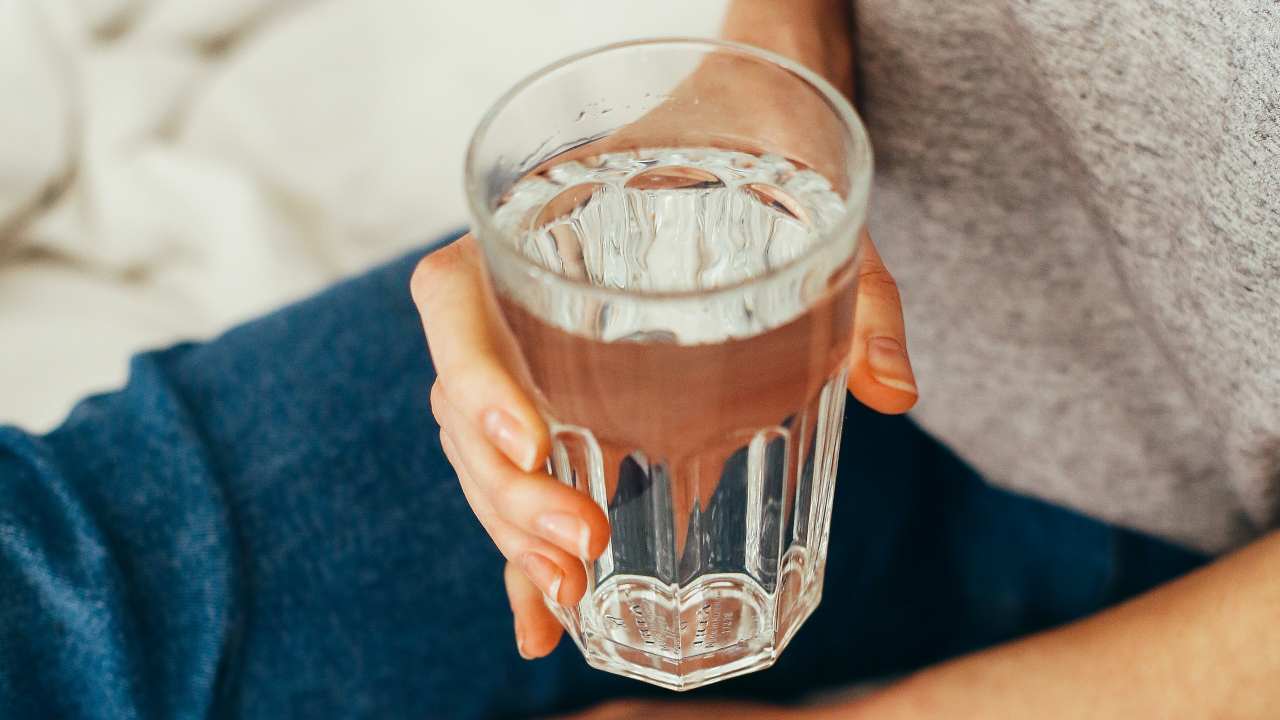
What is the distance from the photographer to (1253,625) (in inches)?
22.8

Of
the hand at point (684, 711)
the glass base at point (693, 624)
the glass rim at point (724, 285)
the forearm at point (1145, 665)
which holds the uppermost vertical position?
the glass rim at point (724, 285)

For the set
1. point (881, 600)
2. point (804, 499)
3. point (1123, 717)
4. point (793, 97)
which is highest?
point (793, 97)

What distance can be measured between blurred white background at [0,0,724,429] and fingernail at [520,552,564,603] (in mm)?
538

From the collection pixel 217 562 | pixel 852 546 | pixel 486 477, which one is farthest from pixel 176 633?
pixel 852 546

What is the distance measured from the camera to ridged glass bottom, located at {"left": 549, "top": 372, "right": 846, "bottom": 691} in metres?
0.44

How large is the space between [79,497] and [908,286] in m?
0.53

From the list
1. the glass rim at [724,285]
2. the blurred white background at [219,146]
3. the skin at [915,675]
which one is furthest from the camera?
the blurred white background at [219,146]

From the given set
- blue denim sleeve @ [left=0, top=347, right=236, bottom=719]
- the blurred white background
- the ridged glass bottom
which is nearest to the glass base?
the ridged glass bottom

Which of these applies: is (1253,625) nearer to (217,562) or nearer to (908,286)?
(908,286)

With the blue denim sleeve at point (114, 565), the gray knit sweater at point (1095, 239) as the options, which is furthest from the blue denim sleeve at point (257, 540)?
the gray knit sweater at point (1095, 239)

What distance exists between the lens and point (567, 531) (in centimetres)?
Answer: 43

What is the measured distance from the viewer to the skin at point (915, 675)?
0.44 meters

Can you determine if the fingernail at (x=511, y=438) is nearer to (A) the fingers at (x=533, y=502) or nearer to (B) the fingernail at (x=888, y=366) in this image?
(A) the fingers at (x=533, y=502)

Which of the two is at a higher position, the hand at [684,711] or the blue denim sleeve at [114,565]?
the blue denim sleeve at [114,565]
